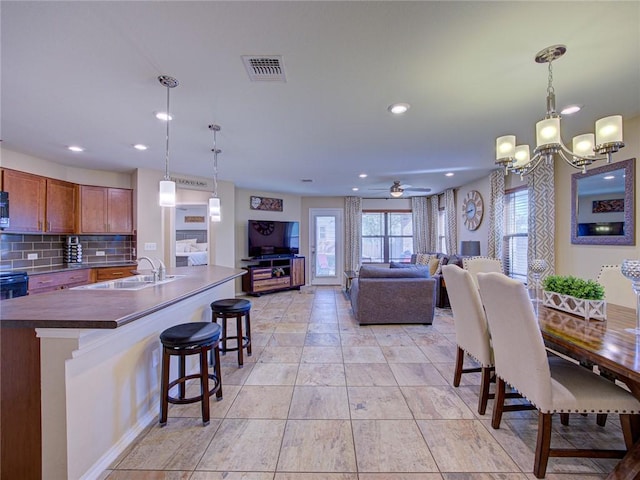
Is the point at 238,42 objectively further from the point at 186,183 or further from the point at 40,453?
the point at 186,183

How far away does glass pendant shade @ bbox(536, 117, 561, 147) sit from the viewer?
190cm

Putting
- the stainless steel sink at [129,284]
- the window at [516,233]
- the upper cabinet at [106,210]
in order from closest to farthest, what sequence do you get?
the stainless steel sink at [129,284] < the window at [516,233] < the upper cabinet at [106,210]

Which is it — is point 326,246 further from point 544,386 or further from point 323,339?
point 544,386

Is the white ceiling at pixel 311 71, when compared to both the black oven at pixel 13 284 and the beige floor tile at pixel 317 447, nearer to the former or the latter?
the black oven at pixel 13 284

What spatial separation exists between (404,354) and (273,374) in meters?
1.50

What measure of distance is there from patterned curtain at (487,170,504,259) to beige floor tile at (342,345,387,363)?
289cm

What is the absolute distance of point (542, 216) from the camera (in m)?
3.72

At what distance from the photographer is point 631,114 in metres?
2.66

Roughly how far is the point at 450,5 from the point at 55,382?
2.72m

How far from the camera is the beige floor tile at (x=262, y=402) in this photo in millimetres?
2143

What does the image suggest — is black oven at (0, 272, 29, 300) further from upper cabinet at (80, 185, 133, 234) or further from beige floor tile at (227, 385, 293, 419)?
beige floor tile at (227, 385, 293, 419)

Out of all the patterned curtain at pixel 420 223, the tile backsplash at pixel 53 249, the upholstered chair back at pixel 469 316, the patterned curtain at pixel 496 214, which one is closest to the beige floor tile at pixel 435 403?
the upholstered chair back at pixel 469 316

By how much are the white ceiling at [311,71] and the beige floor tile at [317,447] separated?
2465 mm

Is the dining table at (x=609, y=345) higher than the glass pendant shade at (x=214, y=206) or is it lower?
lower
